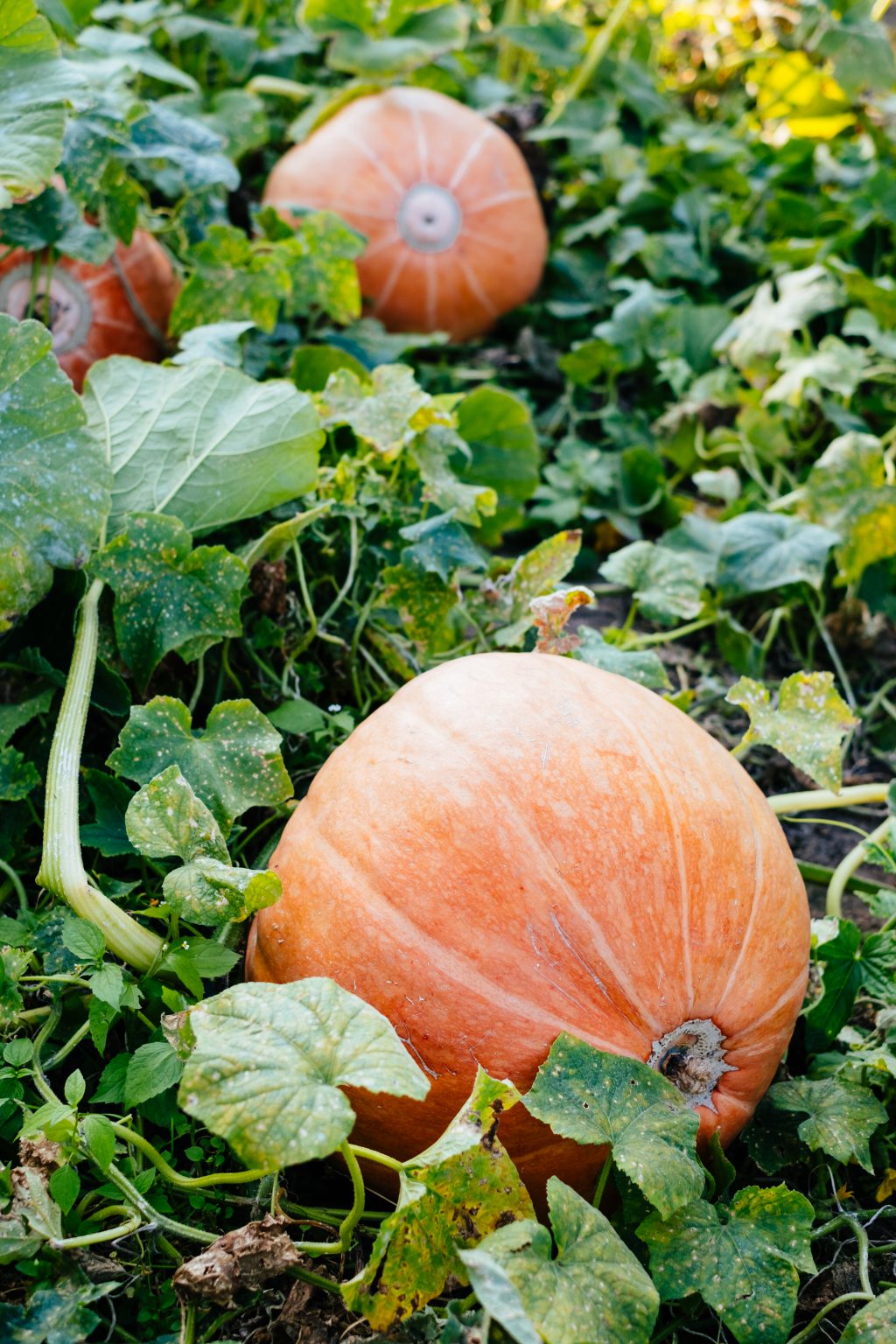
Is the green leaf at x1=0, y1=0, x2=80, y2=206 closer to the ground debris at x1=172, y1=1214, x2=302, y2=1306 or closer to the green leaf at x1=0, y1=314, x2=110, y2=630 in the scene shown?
the green leaf at x1=0, y1=314, x2=110, y2=630

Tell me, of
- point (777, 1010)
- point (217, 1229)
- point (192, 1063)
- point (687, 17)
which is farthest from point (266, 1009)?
point (687, 17)

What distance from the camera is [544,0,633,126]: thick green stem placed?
3.61 meters

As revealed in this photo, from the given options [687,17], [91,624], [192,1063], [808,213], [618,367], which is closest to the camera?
[192,1063]

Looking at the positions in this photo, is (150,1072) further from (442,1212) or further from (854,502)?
(854,502)

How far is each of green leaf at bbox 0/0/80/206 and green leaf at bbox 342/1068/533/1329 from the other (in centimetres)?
148

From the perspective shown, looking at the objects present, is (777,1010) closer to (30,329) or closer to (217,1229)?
(217,1229)

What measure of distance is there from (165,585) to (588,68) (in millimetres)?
2917

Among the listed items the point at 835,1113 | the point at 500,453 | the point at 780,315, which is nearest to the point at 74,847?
the point at 835,1113

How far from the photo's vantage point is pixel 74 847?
142cm

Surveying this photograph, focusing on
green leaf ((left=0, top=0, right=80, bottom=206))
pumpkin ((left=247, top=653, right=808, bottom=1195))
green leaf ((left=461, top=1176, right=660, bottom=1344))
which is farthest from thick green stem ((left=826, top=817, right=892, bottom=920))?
green leaf ((left=0, top=0, right=80, bottom=206))

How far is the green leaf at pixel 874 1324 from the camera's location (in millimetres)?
1182

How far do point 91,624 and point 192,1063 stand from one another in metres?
0.83

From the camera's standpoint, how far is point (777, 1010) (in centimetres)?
142

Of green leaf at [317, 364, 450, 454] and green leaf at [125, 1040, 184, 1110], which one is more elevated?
green leaf at [317, 364, 450, 454]
